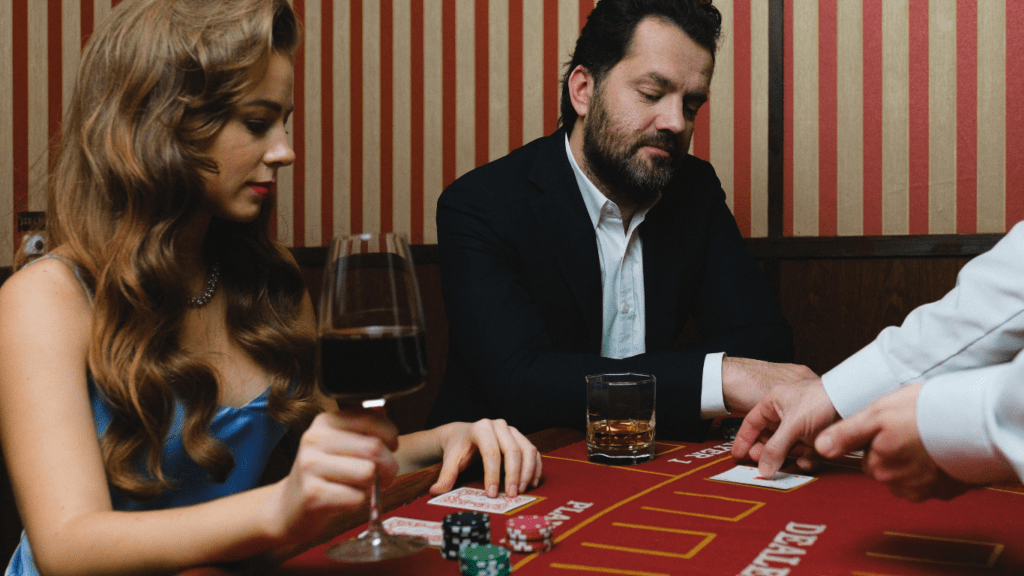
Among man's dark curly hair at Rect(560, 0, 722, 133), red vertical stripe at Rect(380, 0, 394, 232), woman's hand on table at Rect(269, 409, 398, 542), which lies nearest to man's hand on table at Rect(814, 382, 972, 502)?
woman's hand on table at Rect(269, 409, 398, 542)

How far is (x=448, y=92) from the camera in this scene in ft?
10.4

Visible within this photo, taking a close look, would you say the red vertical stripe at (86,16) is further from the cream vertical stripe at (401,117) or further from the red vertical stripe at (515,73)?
the red vertical stripe at (515,73)

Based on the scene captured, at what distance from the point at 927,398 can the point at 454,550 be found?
473mm

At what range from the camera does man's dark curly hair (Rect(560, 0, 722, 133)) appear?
2156mm

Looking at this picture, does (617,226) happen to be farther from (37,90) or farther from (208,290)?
(37,90)

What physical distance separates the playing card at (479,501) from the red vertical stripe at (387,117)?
7.53 ft

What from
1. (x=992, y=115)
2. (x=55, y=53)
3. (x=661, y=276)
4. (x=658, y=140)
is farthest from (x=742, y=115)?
(x=55, y=53)

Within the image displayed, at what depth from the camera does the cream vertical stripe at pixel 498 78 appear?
122 inches

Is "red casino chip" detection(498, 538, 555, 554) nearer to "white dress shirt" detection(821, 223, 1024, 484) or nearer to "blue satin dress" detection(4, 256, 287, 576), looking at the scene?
"white dress shirt" detection(821, 223, 1024, 484)

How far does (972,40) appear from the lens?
2.67m

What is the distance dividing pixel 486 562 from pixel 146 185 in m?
0.77

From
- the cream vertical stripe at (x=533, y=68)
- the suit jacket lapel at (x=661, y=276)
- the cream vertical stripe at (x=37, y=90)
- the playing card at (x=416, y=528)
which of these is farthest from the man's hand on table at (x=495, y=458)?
the cream vertical stripe at (x=37, y=90)

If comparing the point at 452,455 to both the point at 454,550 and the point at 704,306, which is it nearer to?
the point at 454,550

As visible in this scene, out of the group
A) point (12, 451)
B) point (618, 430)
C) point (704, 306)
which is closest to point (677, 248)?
point (704, 306)
